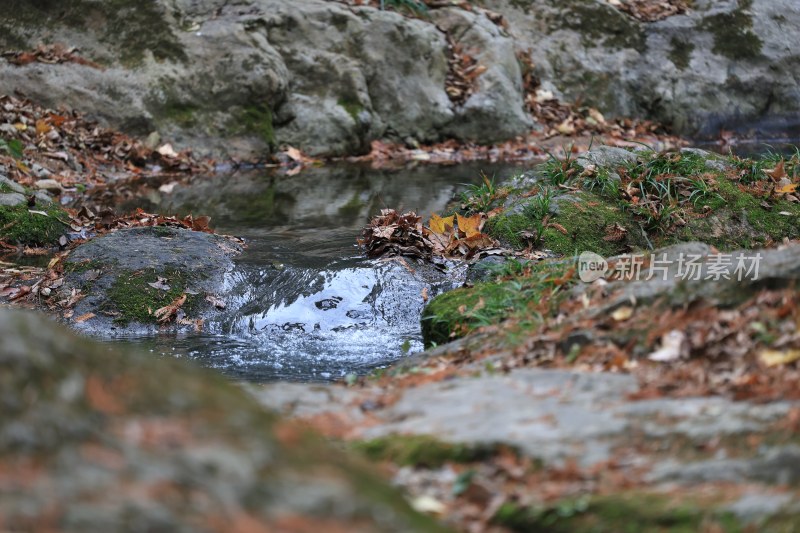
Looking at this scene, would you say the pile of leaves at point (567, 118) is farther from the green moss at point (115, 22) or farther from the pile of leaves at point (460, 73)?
the green moss at point (115, 22)

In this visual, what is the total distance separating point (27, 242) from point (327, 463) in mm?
6036

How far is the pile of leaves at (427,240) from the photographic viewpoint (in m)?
6.42

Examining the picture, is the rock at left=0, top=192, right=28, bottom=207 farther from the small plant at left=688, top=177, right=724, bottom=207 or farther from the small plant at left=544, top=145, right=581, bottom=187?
the small plant at left=688, top=177, right=724, bottom=207

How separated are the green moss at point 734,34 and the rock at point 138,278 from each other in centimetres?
1186

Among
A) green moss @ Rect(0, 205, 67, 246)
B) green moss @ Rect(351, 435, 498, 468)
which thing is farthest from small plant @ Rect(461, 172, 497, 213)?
green moss @ Rect(351, 435, 498, 468)

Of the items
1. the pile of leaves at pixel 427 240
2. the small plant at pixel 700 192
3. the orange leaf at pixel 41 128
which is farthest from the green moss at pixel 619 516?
the orange leaf at pixel 41 128

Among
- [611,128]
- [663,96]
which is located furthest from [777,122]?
[611,128]

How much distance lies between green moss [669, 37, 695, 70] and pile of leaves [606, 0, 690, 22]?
2.02 ft

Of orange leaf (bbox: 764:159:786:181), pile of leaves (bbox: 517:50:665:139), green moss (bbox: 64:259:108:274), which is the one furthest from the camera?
pile of leaves (bbox: 517:50:665:139)

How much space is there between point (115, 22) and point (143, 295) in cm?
754

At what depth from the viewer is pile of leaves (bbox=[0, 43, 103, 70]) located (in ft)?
36.9

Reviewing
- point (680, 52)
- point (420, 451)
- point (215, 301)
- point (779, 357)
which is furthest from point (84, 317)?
point (680, 52)

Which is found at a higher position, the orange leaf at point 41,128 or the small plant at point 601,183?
the small plant at point 601,183

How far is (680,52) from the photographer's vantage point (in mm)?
15242
